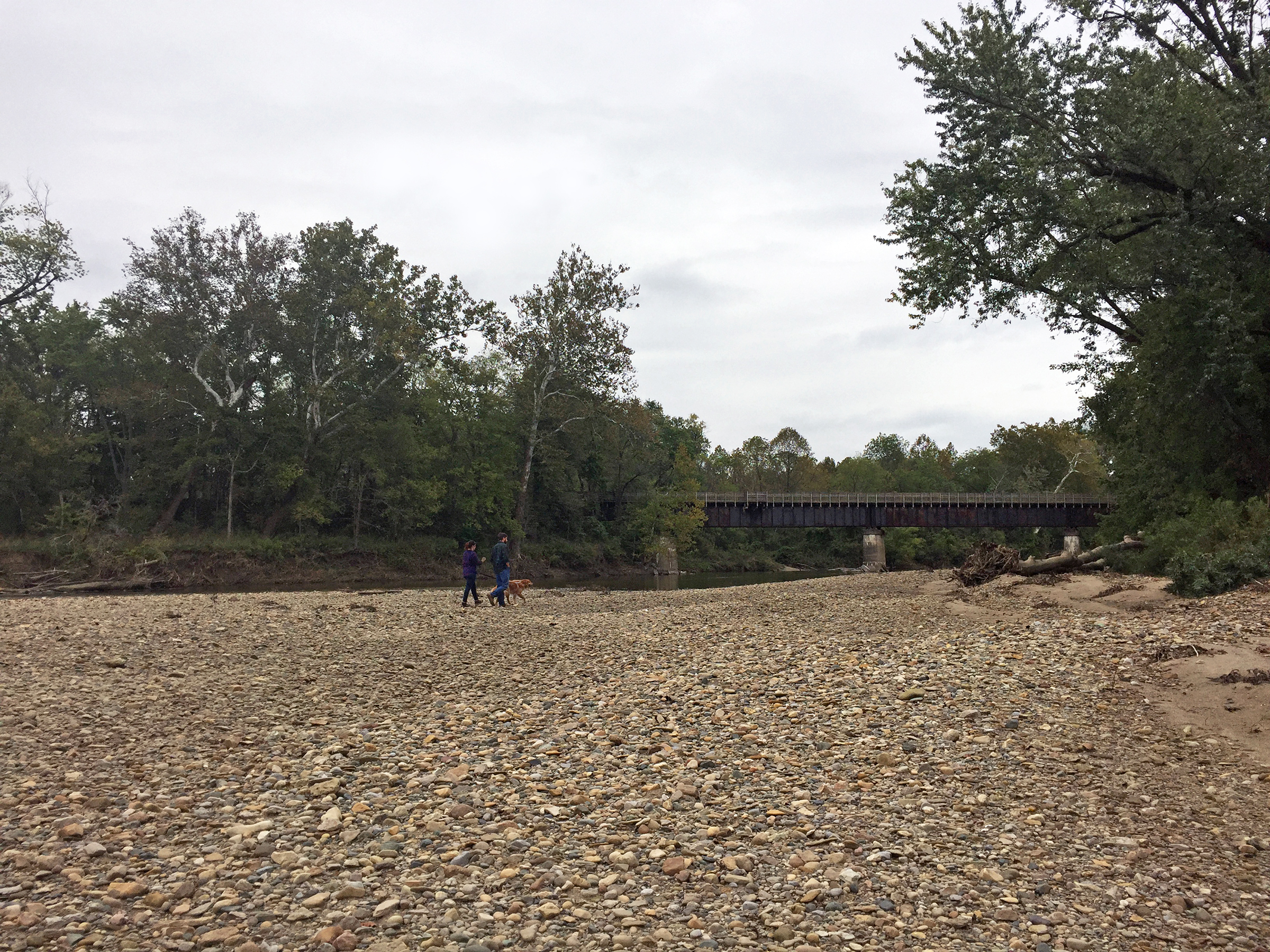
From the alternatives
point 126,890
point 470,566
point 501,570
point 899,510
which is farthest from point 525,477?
point 126,890

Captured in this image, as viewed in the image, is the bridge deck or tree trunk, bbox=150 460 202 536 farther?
the bridge deck

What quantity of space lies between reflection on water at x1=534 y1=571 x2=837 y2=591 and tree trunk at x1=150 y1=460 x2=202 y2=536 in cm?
2330

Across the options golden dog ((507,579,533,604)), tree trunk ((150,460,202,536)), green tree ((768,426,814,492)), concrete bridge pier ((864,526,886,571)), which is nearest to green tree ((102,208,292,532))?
tree trunk ((150,460,202,536))

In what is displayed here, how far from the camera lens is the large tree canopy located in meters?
21.2

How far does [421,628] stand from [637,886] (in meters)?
15.4

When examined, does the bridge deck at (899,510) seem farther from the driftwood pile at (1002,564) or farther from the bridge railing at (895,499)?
the driftwood pile at (1002,564)

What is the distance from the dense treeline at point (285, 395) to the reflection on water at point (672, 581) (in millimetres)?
7888

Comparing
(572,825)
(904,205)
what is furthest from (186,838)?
(904,205)

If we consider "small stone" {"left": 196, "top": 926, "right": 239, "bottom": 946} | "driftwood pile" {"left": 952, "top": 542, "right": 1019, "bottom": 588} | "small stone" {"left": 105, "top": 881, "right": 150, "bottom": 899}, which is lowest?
"small stone" {"left": 196, "top": 926, "right": 239, "bottom": 946}

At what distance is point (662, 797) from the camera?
25.5ft

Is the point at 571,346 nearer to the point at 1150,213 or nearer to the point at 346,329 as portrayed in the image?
the point at 346,329

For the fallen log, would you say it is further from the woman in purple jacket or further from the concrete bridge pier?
the concrete bridge pier

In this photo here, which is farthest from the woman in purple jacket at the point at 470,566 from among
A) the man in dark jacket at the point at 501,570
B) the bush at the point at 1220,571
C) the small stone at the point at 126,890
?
the small stone at the point at 126,890

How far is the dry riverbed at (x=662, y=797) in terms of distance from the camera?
559cm
